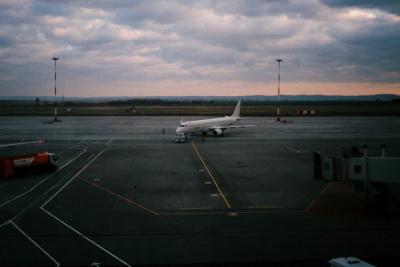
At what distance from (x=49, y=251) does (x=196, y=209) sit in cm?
947

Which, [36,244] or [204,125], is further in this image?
[204,125]

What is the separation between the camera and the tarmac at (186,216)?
17.1 meters

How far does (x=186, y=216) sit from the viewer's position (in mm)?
22703

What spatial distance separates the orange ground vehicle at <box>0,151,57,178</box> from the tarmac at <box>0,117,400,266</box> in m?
0.92

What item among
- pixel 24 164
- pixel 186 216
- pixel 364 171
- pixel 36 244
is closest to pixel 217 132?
pixel 24 164

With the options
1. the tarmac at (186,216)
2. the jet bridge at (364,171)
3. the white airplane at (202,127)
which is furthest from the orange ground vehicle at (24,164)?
the white airplane at (202,127)

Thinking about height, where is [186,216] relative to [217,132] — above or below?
below

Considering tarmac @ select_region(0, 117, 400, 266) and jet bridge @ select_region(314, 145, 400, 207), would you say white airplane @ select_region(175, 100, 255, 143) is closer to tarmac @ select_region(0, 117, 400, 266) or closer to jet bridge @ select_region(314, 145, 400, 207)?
tarmac @ select_region(0, 117, 400, 266)

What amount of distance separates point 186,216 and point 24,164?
19004 millimetres

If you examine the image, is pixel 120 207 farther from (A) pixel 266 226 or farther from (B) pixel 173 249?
(A) pixel 266 226

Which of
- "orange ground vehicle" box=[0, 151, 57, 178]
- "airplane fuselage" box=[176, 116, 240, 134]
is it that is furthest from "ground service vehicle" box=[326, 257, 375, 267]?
"airplane fuselage" box=[176, 116, 240, 134]

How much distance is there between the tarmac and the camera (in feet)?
56.0

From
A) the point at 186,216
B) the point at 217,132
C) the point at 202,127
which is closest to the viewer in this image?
the point at 186,216

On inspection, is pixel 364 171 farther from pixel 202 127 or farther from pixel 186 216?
pixel 202 127
